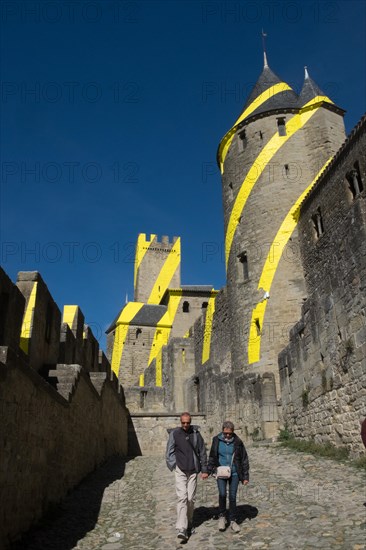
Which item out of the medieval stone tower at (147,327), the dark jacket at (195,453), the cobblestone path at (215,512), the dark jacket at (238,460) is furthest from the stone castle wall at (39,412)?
the medieval stone tower at (147,327)

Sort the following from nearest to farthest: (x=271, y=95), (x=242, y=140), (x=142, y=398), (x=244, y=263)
A: (x=244, y=263) → (x=242, y=140) → (x=271, y=95) → (x=142, y=398)

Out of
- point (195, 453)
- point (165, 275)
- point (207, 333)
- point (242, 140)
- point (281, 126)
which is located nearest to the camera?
point (195, 453)

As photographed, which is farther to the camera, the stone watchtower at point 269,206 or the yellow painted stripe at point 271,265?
the yellow painted stripe at point 271,265

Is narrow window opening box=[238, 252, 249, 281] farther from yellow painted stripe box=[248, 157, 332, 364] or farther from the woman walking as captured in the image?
the woman walking

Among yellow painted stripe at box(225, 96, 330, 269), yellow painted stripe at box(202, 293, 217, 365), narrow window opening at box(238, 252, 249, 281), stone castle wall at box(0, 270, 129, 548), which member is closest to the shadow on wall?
stone castle wall at box(0, 270, 129, 548)

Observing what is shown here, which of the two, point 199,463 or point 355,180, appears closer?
point 199,463

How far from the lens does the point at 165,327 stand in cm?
4038

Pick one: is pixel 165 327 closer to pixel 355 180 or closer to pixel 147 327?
pixel 147 327

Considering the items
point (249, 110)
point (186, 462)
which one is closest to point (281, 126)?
point (249, 110)

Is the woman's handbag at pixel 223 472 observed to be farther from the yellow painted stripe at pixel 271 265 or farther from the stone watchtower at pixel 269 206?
the yellow painted stripe at pixel 271 265

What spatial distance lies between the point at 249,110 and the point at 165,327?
23883 mm

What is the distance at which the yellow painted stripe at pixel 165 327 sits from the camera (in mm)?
38531

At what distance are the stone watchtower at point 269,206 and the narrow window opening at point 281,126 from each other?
3 cm

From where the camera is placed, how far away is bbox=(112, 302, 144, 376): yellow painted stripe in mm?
40497
